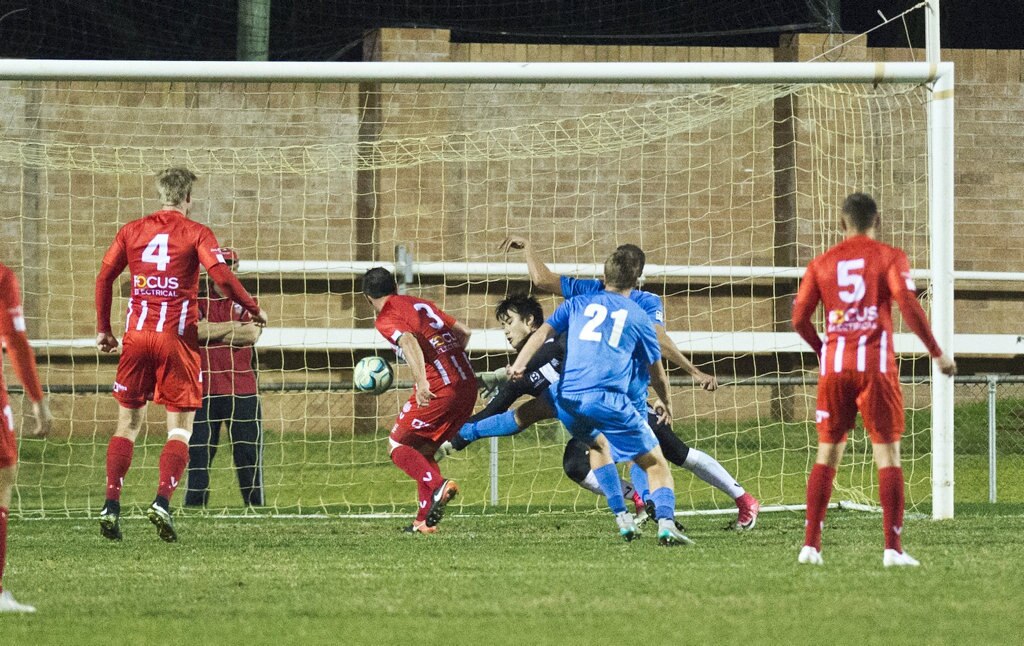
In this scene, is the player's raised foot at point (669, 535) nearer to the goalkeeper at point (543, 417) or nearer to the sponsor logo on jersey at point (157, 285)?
the goalkeeper at point (543, 417)

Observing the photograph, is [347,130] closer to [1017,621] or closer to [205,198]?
[205,198]

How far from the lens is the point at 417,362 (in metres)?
7.12

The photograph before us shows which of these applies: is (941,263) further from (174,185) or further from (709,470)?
Result: (174,185)

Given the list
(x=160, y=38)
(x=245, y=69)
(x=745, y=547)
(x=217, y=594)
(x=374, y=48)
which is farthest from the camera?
(x=160, y=38)

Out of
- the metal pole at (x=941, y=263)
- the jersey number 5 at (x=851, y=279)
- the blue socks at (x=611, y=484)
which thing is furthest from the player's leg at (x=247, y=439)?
the jersey number 5 at (x=851, y=279)

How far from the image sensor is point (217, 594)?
4797 mm

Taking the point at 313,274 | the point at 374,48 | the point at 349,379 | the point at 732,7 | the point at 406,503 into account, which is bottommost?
the point at 406,503

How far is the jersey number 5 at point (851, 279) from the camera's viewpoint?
5.34 metres

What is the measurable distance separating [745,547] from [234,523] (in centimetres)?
320

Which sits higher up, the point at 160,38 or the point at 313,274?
the point at 160,38

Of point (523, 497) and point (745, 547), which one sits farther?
point (523, 497)

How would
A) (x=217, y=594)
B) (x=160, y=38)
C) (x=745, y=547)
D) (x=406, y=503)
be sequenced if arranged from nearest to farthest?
(x=217, y=594) < (x=745, y=547) < (x=406, y=503) < (x=160, y=38)

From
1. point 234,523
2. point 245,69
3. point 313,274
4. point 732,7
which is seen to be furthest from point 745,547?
point 732,7

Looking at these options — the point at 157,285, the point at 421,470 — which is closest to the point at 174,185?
the point at 157,285
